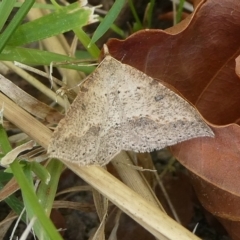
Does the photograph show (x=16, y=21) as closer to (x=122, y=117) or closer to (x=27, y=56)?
(x=27, y=56)

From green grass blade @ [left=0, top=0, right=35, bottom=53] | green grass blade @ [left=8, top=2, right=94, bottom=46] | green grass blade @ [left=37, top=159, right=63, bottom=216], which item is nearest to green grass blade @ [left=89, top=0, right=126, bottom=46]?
green grass blade @ [left=8, top=2, right=94, bottom=46]

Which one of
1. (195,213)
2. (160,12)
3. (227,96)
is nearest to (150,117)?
(227,96)

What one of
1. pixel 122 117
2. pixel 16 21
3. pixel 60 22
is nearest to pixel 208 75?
pixel 122 117

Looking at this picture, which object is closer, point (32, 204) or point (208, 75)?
point (32, 204)

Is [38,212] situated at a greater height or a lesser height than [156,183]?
greater

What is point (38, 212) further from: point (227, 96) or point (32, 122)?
point (227, 96)

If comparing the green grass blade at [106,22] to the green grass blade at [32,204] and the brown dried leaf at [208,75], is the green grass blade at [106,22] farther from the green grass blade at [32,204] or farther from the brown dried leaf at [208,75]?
the green grass blade at [32,204]

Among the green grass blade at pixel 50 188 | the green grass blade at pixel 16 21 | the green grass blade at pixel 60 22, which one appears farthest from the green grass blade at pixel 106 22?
the green grass blade at pixel 50 188
